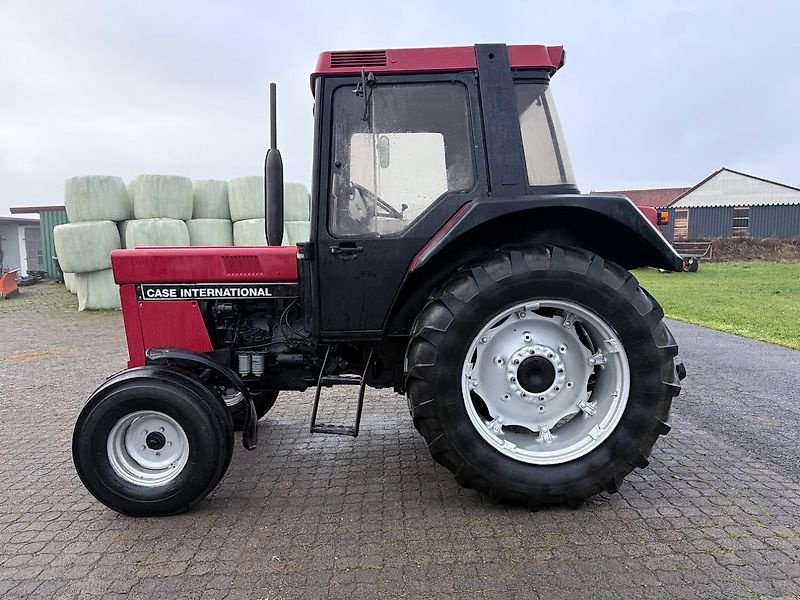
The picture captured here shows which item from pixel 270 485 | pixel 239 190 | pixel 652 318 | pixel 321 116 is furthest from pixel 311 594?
pixel 239 190

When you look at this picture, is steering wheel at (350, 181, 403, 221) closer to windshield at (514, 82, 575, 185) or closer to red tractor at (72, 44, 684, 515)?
red tractor at (72, 44, 684, 515)

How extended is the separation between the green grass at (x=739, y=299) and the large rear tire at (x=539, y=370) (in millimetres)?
6088

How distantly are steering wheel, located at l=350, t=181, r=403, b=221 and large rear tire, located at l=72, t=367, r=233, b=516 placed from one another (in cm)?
129

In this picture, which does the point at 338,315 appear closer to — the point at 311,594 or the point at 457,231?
the point at 457,231

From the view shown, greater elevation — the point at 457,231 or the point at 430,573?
the point at 457,231

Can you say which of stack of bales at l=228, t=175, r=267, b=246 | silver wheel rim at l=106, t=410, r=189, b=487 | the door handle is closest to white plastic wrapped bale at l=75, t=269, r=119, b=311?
stack of bales at l=228, t=175, r=267, b=246

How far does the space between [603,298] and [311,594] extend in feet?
6.40

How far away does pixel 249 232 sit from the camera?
13391mm

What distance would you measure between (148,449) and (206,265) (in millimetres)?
1095

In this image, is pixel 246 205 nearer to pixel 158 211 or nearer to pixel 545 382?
pixel 158 211

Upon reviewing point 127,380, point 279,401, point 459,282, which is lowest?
point 279,401

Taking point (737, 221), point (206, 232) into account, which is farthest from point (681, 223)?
point (206, 232)

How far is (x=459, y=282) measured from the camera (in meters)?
3.00

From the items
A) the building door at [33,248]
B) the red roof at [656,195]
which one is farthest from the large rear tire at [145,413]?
the red roof at [656,195]
